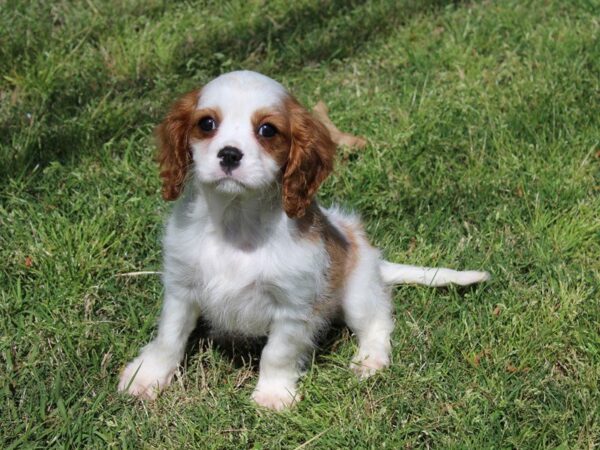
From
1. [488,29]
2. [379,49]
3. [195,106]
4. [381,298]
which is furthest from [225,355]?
[488,29]

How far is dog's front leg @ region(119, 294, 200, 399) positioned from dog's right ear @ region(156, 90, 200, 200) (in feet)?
1.67

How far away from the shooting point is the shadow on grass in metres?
4.94

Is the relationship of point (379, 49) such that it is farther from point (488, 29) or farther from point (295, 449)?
point (295, 449)

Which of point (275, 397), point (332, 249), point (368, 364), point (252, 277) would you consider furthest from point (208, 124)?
point (368, 364)

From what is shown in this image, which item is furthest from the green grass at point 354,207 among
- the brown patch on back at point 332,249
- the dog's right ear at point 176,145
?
the dog's right ear at point 176,145

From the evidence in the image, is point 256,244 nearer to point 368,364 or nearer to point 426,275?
point 368,364

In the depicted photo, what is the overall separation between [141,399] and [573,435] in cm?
173

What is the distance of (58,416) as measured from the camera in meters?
3.50

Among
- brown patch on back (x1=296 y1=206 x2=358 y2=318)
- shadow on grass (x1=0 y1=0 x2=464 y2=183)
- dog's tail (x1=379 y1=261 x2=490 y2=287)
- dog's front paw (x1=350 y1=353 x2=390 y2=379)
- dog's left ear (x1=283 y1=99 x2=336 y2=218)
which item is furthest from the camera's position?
shadow on grass (x1=0 y1=0 x2=464 y2=183)

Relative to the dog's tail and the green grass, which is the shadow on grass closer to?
the green grass

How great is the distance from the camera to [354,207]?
4766 millimetres

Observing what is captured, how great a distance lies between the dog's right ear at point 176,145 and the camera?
11.3 ft

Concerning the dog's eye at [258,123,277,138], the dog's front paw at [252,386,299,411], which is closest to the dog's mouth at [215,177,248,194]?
the dog's eye at [258,123,277,138]

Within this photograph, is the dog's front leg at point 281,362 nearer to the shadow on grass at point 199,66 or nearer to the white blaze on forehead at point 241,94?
the white blaze on forehead at point 241,94
